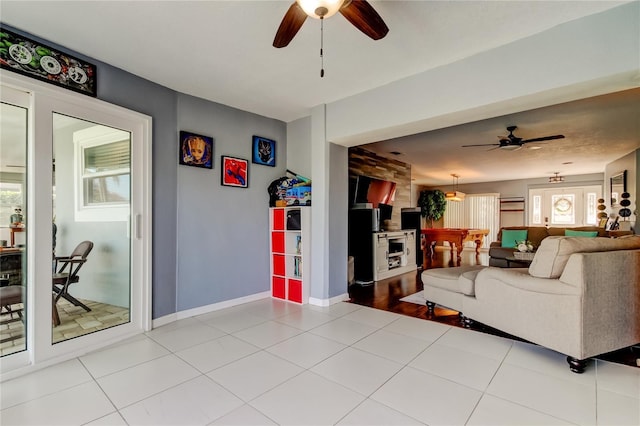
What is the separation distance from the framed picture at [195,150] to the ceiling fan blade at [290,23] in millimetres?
1858

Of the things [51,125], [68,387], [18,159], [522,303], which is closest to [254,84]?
[51,125]

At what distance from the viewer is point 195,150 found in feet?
11.2

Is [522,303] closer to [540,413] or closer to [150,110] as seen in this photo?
[540,413]

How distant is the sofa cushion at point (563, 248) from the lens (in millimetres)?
2242

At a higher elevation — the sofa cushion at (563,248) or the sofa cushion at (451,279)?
the sofa cushion at (563,248)

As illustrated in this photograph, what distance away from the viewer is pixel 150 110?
3.02m

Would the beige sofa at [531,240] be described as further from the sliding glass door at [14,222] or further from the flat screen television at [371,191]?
the sliding glass door at [14,222]

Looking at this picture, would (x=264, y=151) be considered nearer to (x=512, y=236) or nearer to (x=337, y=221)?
(x=337, y=221)

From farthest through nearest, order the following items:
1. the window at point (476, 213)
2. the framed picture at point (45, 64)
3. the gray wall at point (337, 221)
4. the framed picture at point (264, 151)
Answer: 1. the window at point (476, 213)
2. the framed picture at point (264, 151)
3. the gray wall at point (337, 221)
4. the framed picture at point (45, 64)

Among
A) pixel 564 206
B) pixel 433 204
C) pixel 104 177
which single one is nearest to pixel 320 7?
pixel 104 177

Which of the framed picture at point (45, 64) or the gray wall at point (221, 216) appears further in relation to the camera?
the gray wall at point (221, 216)

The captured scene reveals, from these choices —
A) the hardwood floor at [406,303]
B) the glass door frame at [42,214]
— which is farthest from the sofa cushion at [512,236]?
the glass door frame at [42,214]

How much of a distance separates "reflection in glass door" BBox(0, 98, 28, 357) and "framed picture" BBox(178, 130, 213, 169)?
1.27 meters

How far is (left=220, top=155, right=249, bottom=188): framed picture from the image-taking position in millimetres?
3670
